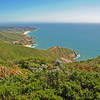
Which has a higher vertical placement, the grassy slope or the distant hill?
the grassy slope

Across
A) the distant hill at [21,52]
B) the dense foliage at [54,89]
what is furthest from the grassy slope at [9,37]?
the dense foliage at [54,89]

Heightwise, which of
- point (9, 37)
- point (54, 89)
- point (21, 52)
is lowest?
point (21, 52)

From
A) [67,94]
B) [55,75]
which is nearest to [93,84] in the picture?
[67,94]

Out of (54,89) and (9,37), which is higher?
(54,89)

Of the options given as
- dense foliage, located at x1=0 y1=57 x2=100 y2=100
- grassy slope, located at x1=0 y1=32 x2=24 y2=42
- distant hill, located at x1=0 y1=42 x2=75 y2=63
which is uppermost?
dense foliage, located at x1=0 y1=57 x2=100 y2=100

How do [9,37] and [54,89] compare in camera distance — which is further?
[9,37]

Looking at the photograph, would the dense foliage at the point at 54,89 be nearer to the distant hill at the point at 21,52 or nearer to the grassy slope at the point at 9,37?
A: the distant hill at the point at 21,52

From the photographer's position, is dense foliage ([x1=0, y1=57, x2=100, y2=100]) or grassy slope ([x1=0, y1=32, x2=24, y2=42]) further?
grassy slope ([x1=0, y1=32, x2=24, y2=42])

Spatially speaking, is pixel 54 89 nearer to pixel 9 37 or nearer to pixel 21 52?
pixel 21 52

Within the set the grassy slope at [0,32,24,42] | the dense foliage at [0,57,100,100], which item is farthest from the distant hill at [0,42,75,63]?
the grassy slope at [0,32,24,42]

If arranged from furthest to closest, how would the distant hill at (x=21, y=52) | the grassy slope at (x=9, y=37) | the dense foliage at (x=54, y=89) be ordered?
the grassy slope at (x=9, y=37)
the distant hill at (x=21, y=52)
the dense foliage at (x=54, y=89)

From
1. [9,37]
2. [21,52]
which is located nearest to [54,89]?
[21,52]

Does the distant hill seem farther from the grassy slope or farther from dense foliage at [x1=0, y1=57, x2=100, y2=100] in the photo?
the grassy slope

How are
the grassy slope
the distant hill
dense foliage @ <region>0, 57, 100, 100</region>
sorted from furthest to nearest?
the grassy slope < the distant hill < dense foliage @ <region>0, 57, 100, 100</region>
